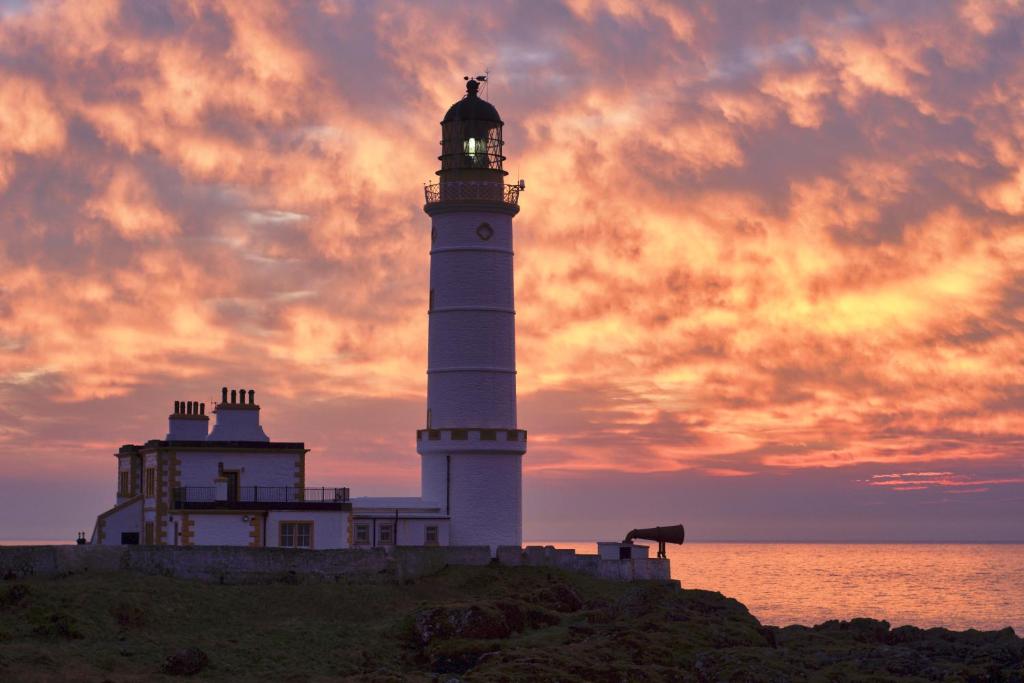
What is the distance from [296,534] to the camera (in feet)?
201

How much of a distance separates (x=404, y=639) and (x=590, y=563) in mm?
14975

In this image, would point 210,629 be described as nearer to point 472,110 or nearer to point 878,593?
point 472,110

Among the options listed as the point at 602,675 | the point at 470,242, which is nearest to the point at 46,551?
the point at 602,675

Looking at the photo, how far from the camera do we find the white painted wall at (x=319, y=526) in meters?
60.8

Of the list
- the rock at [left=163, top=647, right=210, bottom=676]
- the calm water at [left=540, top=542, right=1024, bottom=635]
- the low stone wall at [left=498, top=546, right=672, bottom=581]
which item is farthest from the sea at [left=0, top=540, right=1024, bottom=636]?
the rock at [left=163, top=647, right=210, bottom=676]

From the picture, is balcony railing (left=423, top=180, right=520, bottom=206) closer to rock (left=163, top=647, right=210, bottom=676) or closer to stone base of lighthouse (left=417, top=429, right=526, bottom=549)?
stone base of lighthouse (left=417, top=429, right=526, bottom=549)

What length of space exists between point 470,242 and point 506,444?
9.58m

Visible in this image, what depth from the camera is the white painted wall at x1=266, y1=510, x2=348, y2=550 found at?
6078cm

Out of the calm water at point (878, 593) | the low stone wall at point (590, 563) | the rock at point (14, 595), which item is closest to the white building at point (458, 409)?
the low stone wall at point (590, 563)

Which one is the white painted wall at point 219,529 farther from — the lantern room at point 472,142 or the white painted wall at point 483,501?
the lantern room at point 472,142

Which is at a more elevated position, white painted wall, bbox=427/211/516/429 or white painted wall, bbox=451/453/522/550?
white painted wall, bbox=427/211/516/429

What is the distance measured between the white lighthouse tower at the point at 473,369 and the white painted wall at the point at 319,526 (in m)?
7.66

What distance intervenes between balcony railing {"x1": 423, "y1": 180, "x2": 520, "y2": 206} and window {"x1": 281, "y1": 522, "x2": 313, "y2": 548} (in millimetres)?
17542

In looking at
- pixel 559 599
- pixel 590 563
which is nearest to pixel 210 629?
pixel 559 599
